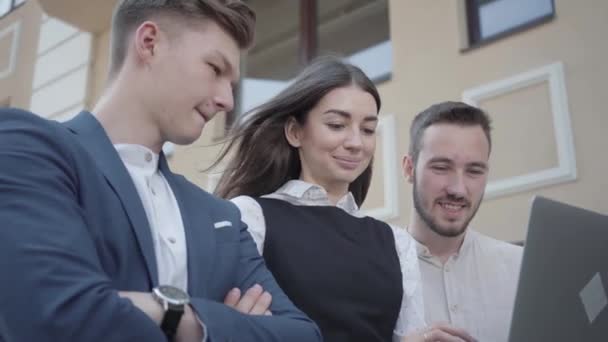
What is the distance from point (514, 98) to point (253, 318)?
350 cm

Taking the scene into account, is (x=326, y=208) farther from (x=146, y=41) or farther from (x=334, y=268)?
(x=146, y=41)

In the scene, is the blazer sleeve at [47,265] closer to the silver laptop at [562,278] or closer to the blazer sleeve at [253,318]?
the blazer sleeve at [253,318]

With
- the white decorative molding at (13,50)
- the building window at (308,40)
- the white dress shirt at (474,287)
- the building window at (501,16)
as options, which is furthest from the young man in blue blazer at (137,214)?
the white decorative molding at (13,50)

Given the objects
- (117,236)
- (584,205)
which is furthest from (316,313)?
(584,205)

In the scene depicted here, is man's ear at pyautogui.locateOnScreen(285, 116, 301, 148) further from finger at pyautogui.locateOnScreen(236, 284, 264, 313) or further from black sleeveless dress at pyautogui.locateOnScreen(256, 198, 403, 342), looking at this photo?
finger at pyautogui.locateOnScreen(236, 284, 264, 313)

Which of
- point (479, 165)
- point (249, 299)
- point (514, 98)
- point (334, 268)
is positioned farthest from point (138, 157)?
point (514, 98)

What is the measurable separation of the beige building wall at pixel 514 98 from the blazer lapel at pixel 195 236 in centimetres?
292

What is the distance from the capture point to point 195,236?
1393 mm

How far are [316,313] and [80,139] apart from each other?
77 cm

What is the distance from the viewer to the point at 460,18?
195 inches

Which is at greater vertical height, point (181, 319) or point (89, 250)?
point (89, 250)

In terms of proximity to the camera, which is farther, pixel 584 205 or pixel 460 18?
pixel 460 18

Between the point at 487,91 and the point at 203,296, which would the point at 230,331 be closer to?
the point at 203,296

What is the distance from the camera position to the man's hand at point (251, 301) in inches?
54.4
